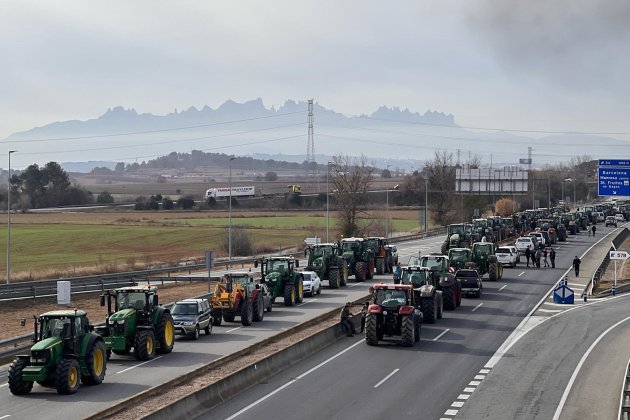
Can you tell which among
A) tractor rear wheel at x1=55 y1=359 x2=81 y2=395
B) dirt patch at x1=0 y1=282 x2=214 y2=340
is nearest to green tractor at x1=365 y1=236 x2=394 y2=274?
dirt patch at x1=0 y1=282 x2=214 y2=340

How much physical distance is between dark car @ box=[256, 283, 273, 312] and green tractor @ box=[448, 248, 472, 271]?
15155mm

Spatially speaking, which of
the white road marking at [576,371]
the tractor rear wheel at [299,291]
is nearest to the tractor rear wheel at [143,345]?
the white road marking at [576,371]

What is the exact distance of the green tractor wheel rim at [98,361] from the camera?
2686cm

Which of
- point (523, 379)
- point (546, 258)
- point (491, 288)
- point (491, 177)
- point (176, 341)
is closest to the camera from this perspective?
point (523, 379)

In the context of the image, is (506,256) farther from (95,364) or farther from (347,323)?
(95,364)

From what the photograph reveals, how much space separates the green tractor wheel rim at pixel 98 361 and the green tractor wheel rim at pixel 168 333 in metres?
5.04

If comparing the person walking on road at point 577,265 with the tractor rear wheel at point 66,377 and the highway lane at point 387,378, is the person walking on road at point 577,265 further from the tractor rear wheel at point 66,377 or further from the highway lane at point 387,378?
the tractor rear wheel at point 66,377

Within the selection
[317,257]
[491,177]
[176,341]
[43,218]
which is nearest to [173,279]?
[317,257]

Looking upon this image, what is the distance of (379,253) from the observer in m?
64.4

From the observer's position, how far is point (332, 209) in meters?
154

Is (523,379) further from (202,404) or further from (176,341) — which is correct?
(176,341)

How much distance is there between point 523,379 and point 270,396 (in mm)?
8101

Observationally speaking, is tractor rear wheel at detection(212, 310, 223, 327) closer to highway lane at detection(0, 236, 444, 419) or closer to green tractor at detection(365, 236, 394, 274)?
highway lane at detection(0, 236, 444, 419)

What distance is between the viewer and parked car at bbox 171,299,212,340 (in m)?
36.2
